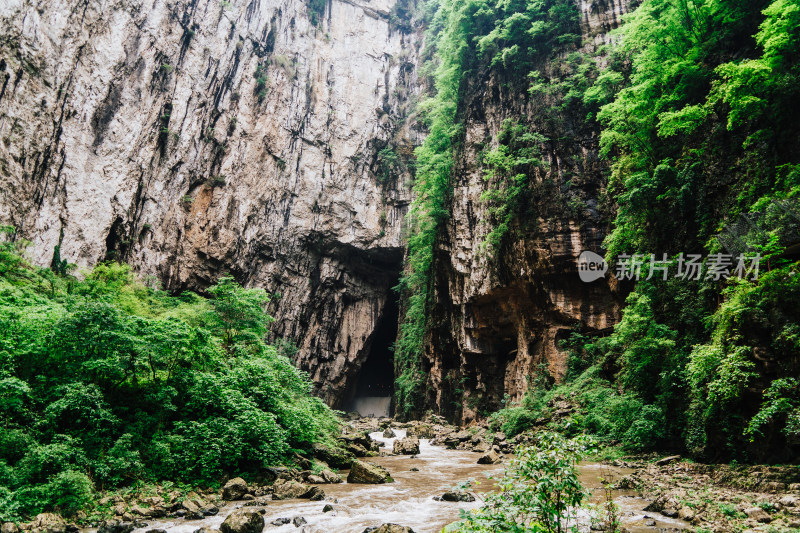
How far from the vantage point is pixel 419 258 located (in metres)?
26.8

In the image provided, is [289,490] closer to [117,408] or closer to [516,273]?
→ [117,408]

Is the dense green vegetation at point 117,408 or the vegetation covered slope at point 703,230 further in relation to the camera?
the vegetation covered slope at point 703,230

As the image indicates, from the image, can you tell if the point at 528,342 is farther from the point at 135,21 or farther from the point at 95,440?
the point at 135,21

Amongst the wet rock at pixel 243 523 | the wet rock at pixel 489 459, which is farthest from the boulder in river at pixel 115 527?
the wet rock at pixel 489 459

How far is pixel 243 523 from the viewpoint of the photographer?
227 inches

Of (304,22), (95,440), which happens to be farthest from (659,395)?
(304,22)

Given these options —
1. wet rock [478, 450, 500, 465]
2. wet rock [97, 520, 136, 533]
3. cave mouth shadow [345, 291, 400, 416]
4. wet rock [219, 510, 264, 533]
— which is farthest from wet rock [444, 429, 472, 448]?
cave mouth shadow [345, 291, 400, 416]

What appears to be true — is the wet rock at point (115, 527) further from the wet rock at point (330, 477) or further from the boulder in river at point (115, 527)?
the wet rock at point (330, 477)

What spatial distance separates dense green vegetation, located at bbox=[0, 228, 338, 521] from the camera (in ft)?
20.5

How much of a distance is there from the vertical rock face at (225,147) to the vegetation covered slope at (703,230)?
18.0m

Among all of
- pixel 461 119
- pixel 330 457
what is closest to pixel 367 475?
pixel 330 457

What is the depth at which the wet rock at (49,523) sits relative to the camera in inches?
212

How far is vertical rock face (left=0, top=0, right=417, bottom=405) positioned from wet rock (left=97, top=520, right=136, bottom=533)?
14.7 metres

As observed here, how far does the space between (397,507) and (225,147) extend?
984 inches
